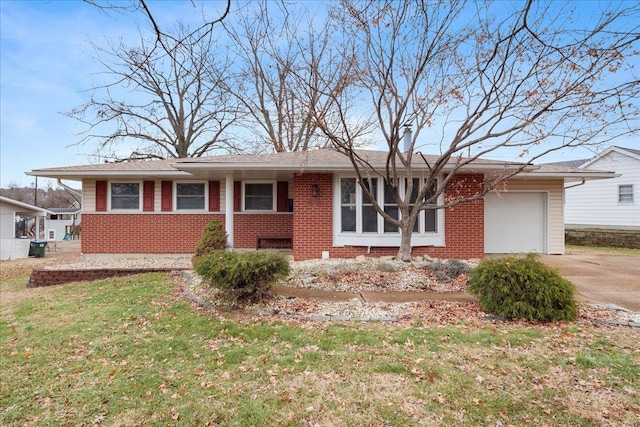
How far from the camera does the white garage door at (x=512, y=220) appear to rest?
37.7ft

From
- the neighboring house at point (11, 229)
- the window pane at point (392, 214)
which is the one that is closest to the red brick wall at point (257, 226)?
the window pane at point (392, 214)

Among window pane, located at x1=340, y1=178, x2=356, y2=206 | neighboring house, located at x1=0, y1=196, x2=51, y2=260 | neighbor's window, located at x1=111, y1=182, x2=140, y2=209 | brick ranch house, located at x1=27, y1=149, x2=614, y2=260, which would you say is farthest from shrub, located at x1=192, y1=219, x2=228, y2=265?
neighboring house, located at x1=0, y1=196, x2=51, y2=260

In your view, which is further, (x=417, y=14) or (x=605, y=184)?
(x=605, y=184)

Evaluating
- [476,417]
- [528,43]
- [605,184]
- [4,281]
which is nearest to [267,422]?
[476,417]

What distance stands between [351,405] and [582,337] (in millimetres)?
2948

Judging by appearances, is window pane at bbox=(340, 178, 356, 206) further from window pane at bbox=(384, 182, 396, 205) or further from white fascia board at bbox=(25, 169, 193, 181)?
white fascia board at bbox=(25, 169, 193, 181)

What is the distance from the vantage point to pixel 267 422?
2738 mm

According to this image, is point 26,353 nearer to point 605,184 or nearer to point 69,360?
point 69,360

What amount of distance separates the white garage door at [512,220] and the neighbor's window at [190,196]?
30.3 feet

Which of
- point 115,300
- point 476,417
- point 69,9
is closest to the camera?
point 476,417

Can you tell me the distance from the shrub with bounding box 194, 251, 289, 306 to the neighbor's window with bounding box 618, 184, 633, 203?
18.5 meters

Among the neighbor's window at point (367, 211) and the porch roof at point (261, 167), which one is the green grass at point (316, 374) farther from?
the neighbor's window at point (367, 211)

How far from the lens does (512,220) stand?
37.8ft

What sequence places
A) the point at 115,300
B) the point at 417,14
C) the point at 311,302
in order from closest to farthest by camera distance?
the point at 311,302 < the point at 115,300 < the point at 417,14
